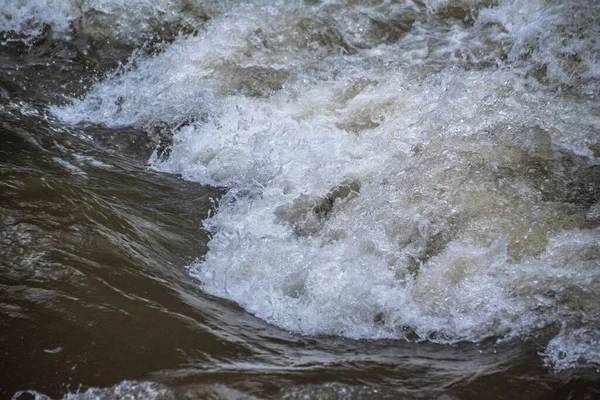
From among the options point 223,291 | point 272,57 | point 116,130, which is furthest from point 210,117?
point 223,291

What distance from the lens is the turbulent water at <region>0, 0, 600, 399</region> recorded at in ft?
6.86

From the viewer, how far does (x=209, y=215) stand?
3457 mm

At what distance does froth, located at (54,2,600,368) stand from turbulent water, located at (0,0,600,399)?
1cm

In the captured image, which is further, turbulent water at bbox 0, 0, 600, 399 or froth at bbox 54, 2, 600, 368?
froth at bbox 54, 2, 600, 368

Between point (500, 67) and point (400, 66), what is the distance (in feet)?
2.42

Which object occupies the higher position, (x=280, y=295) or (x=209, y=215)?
(x=209, y=215)

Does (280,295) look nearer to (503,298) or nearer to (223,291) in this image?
(223,291)

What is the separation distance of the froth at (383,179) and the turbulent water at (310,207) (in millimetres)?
12

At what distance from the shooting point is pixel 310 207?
339cm

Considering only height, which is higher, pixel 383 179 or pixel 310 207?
pixel 383 179

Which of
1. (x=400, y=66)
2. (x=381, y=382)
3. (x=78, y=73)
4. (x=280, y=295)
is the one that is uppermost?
(x=400, y=66)

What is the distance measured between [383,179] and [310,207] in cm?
43

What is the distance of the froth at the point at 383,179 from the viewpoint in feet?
8.39

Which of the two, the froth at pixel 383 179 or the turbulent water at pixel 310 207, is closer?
the turbulent water at pixel 310 207
